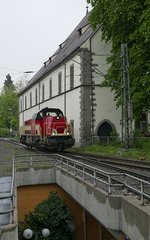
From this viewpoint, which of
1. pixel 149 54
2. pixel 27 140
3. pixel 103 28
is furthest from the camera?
pixel 27 140

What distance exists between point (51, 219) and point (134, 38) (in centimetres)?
1529

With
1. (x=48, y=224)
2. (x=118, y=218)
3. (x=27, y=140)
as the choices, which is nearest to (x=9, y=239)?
(x=118, y=218)

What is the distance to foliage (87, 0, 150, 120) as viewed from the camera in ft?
88.8

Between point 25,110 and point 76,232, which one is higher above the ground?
point 25,110

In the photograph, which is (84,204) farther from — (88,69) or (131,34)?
(88,69)

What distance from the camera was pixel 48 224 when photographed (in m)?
16.7

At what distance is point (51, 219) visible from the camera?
16.8 metres

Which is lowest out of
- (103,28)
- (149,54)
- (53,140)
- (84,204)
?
(84,204)

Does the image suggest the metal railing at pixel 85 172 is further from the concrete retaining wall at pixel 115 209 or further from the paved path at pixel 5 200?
the paved path at pixel 5 200

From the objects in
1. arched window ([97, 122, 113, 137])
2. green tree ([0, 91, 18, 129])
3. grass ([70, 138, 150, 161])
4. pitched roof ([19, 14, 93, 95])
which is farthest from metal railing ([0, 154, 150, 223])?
green tree ([0, 91, 18, 129])

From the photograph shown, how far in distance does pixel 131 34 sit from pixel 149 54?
200cm

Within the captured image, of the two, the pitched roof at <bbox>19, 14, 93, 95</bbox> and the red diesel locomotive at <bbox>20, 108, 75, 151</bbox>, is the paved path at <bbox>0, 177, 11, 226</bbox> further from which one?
the pitched roof at <bbox>19, 14, 93, 95</bbox>

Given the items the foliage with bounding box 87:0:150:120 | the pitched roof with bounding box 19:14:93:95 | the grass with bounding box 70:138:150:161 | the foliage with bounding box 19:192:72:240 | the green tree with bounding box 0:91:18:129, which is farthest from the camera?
the green tree with bounding box 0:91:18:129

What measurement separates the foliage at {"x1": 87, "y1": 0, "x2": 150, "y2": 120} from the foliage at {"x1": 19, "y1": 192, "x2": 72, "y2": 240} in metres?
11.9
